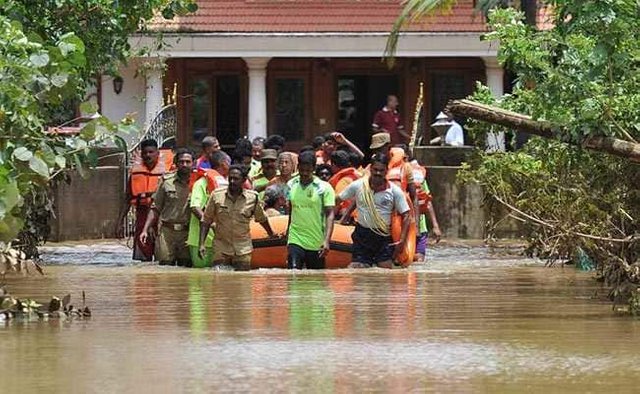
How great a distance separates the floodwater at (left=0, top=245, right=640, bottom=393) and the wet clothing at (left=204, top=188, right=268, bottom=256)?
507 mm

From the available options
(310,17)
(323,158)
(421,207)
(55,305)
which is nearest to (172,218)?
(421,207)

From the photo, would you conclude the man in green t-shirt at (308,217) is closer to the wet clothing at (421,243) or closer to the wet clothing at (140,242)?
the wet clothing at (421,243)

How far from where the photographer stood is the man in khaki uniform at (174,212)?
20297 mm

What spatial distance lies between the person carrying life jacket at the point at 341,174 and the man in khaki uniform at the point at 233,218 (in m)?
1.42

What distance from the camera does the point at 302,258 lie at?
19578 mm

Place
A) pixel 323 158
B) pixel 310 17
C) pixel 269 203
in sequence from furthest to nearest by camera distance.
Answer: pixel 310 17 < pixel 323 158 < pixel 269 203

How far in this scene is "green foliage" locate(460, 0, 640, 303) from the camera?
46.8 ft

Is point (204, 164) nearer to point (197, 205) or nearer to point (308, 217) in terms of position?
point (197, 205)

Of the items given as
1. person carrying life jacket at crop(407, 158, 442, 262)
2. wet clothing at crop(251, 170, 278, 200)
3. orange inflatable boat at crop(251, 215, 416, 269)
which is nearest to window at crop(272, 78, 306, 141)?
wet clothing at crop(251, 170, 278, 200)

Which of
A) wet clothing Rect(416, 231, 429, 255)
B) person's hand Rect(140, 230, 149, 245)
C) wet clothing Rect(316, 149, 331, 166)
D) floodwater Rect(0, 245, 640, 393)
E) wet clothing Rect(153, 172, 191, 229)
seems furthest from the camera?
wet clothing Rect(316, 149, 331, 166)

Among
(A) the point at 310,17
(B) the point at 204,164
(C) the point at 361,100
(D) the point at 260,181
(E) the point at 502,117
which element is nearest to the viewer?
(E) the point at 502,117

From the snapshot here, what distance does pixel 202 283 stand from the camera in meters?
17.8

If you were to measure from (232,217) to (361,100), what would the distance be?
1719 centimetres

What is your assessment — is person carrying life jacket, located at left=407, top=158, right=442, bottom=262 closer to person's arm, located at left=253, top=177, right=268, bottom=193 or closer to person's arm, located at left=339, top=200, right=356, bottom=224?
person's arm, located at left=339, top=200, right=356, bottom=224
